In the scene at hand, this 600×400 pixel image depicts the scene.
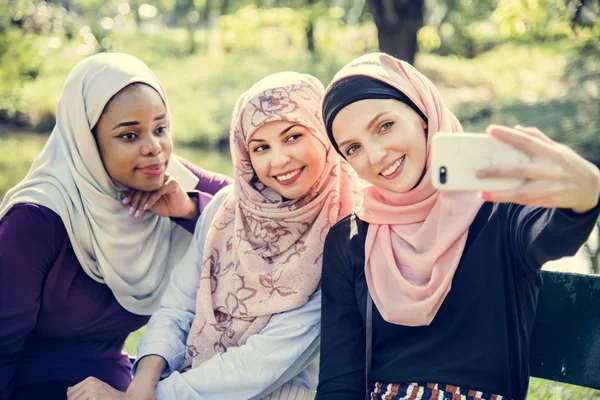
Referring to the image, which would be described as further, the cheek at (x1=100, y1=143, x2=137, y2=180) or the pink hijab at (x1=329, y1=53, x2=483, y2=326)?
the cheek at (x1=100, y1=143, x2=137, y2=180)

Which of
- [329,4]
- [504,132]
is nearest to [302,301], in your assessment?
[504,132]

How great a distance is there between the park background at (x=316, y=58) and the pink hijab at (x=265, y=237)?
4.80 ft

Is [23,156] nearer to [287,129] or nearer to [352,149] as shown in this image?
[287,129]

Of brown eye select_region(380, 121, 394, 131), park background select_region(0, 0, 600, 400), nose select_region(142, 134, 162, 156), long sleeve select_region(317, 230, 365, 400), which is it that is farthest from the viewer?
park background select_region(0, 0, 600, 400)

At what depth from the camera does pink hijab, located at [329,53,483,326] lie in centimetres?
201

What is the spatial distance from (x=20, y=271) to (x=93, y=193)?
0.35 meters

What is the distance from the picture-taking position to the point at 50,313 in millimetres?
2568

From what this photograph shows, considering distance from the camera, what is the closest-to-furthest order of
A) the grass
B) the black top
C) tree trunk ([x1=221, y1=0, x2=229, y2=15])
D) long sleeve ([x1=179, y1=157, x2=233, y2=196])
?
the black top
long sleeve ([x1=179, y1=157, x2=233, y2=196])
the grass
tree trunk ([x1=221, y1=0, x2=229, y2=15])

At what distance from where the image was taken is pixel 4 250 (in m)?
Result: 2.44

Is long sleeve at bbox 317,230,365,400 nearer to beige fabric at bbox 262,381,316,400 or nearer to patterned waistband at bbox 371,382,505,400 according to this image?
patterned waistband at bbox 371,382,505,400

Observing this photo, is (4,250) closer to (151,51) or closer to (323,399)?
(323,399)

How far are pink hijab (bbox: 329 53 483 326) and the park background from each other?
1511 mm

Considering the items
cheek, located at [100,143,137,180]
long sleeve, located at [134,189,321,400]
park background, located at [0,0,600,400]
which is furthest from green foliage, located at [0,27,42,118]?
long sleeve, located at [134,189,321,400]

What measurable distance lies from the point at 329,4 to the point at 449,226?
12.5 m
